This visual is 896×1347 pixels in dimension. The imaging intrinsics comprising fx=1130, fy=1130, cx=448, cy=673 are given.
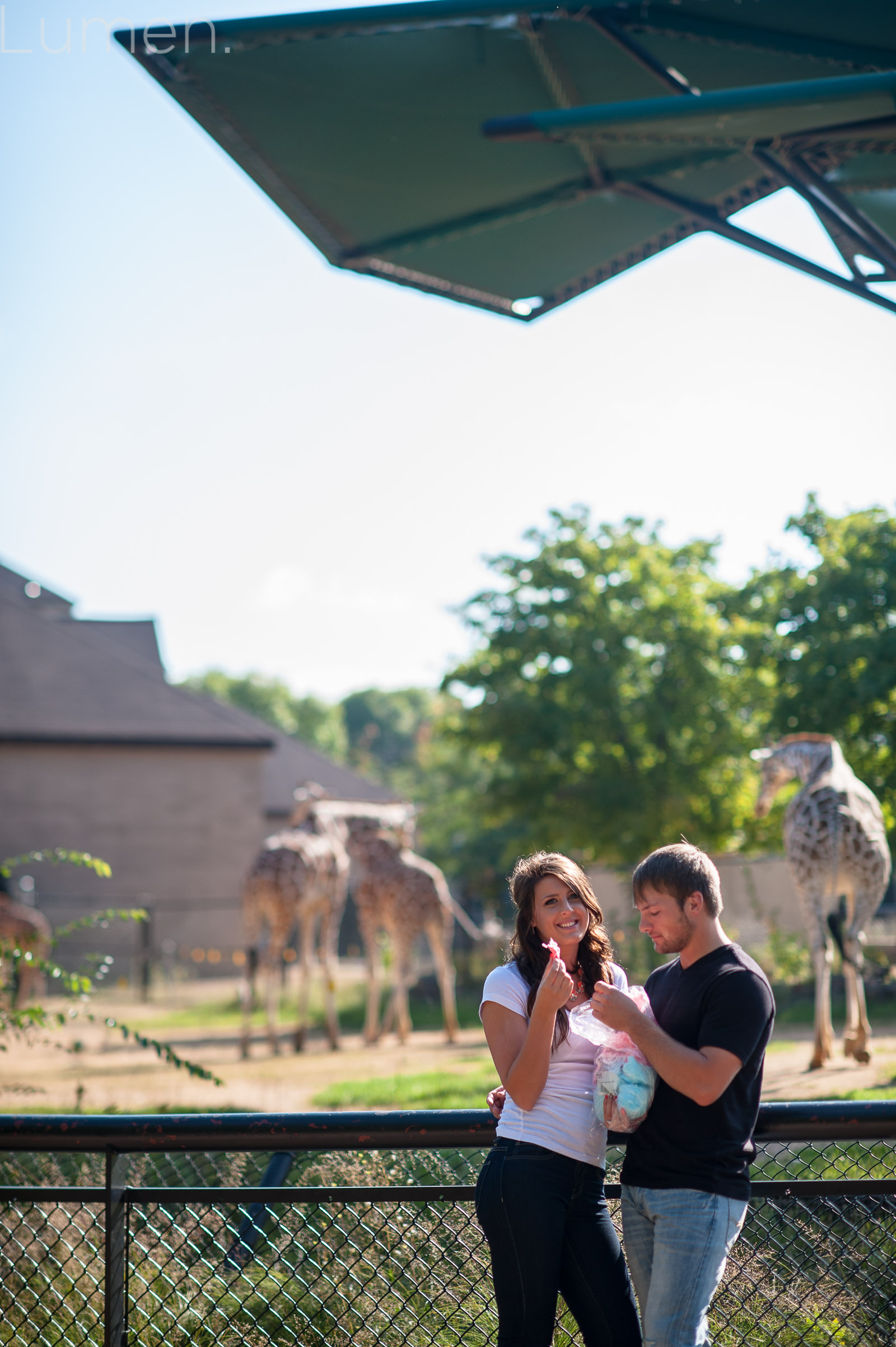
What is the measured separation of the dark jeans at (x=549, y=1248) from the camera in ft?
9.71

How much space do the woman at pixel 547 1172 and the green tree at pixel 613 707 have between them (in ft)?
53.9

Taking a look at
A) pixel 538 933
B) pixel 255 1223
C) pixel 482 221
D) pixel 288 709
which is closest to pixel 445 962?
pixel 482 221

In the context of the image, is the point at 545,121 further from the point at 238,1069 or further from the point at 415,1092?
the point at 238,1069

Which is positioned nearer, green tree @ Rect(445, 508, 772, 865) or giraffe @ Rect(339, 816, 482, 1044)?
giraffe @ Rect(339, 816, 482, 1044)

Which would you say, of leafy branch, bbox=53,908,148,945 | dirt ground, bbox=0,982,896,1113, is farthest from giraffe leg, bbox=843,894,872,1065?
leafy branch, bbox=53,908,148,945

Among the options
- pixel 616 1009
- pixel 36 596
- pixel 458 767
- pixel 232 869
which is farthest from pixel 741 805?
pixel 36 596

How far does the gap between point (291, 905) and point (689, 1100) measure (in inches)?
484

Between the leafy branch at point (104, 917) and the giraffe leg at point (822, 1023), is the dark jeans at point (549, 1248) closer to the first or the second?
the leafy branch at point (104, 917)

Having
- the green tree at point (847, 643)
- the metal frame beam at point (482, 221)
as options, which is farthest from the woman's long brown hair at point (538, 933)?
the green tree at point (847, 643)

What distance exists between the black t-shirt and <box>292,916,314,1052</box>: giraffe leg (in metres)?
11.9

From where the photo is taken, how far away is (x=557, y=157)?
24.8 feet

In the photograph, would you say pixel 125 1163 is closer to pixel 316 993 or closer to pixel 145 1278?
pixel 145 1278

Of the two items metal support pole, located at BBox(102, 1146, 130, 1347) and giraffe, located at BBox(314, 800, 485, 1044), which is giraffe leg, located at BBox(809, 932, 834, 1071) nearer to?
giraffe, located at BBox(314, 800, 485, 1044)

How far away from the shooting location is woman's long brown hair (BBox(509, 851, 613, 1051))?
3223mm
